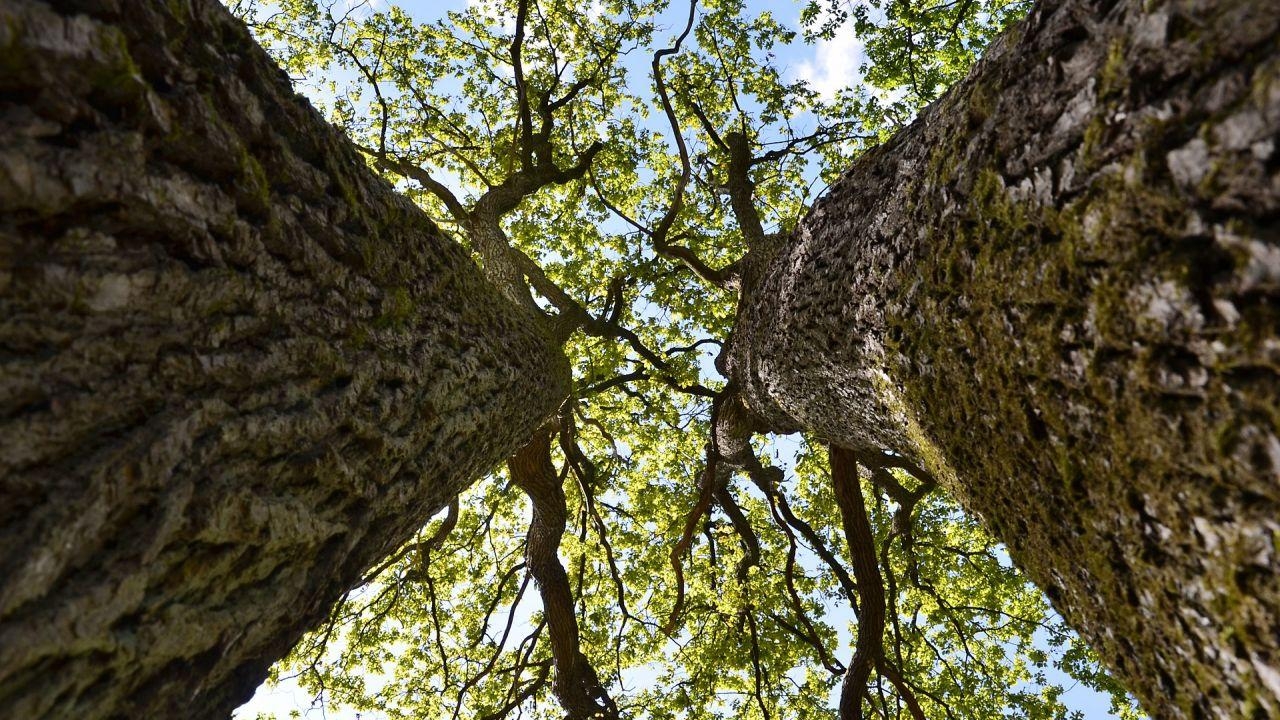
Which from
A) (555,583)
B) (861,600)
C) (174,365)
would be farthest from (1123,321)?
(555,583)

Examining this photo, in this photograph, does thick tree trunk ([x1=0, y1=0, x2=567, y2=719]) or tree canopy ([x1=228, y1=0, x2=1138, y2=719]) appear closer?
thick tree trunk ([x1=0, y1=0, x2=567, y2=719])

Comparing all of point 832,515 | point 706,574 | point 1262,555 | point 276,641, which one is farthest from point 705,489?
point 1262,555

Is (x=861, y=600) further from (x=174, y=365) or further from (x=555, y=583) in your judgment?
(x=174, y=365)

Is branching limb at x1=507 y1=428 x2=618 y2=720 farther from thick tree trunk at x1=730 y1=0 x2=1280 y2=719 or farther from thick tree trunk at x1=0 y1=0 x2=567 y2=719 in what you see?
thick tree trunk at x1=730 y1=0 x2=1280 y2=719

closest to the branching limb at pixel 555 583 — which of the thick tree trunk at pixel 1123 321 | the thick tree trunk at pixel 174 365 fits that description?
the thick tree trunk at pixel 174 365

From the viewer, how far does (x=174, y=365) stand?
4.68ft

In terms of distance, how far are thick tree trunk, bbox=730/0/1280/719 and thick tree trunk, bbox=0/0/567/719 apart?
1922mm

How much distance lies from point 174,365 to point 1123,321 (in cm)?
201

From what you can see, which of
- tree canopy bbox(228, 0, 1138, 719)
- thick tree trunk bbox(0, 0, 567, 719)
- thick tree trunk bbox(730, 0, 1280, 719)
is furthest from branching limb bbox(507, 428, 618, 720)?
thick tree trunk bbox(730, 0, 1280, 719)

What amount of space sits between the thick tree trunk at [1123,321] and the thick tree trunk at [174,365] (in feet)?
6.30

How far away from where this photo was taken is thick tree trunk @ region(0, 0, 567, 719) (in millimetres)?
1120

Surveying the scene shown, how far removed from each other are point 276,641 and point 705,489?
5.40m

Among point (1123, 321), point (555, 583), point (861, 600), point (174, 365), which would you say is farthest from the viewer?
point (555, 583)

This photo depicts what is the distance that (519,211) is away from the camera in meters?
9.80
